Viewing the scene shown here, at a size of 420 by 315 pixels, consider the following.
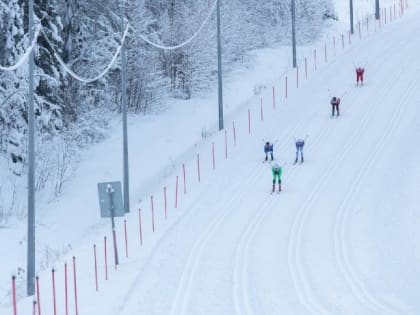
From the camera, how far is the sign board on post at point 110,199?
1951 cm

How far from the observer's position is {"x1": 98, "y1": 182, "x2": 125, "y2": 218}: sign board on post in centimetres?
1951

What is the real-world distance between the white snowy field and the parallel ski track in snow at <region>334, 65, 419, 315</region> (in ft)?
0.17

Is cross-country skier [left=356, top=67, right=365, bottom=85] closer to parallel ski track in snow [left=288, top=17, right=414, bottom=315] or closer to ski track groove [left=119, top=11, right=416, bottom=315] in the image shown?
parallel ski track in snow [left=288, top=17, right=414, bottom=315]

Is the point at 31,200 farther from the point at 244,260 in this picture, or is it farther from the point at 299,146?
the point at 299,146

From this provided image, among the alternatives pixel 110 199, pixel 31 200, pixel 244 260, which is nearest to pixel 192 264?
pixel 244 260

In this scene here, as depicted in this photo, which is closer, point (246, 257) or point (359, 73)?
point (246, 257)

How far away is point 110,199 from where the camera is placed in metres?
19.6

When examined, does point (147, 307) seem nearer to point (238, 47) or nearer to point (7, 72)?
point (7, 72)

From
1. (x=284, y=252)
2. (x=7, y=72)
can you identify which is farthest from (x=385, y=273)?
(x=7, y=72)

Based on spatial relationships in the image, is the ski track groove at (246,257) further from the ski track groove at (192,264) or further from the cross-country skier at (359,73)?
the cross-country skier at (359,73)

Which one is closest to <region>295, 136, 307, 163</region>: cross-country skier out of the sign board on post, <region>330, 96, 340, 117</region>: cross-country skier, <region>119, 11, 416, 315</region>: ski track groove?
<region>119, 11, 416, 315</region>: ski track groove

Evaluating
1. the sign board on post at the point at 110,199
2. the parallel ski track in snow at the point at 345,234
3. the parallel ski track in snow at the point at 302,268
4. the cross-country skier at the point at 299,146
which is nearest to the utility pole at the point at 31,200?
the sign board on post at the point at 110,199

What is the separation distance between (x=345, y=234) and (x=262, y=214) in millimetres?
3683

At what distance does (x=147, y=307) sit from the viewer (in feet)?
54.8
